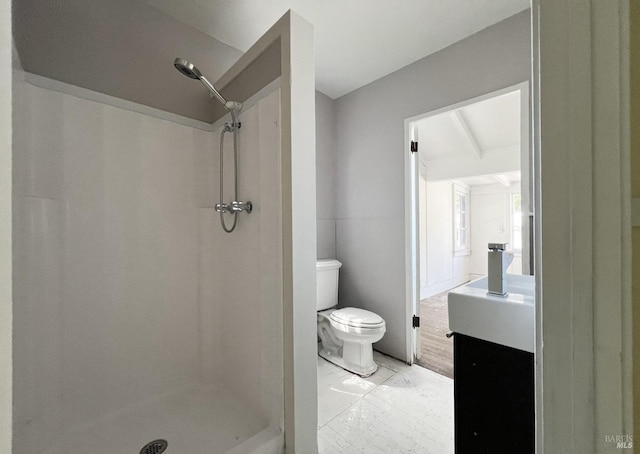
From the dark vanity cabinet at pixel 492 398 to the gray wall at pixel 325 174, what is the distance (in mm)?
1666

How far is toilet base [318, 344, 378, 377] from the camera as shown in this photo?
1.88 metres

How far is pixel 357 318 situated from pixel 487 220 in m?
4.39

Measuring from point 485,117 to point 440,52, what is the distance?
1226 millimetres

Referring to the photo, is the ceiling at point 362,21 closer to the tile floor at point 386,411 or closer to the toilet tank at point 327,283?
the toilet tank at point 327,283

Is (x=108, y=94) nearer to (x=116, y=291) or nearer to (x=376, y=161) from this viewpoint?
(x=116, y=291)

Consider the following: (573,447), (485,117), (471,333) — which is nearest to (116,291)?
(471,333)

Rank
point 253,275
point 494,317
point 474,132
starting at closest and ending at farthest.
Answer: point 494,317
point 253,275
point 474,132

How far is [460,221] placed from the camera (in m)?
4.83

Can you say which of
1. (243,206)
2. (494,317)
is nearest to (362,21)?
(243,206)

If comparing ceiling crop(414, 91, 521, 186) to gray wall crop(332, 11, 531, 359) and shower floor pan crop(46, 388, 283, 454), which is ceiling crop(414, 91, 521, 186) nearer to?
gray wall crop(332, 11, 531, 359)

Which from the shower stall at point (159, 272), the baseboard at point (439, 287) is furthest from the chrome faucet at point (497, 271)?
the baseboard at point (439, 287)

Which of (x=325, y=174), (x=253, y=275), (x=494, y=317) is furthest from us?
(x=325, y=174)

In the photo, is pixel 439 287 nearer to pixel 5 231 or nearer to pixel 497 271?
pixel 497 271

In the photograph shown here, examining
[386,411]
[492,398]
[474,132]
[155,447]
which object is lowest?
[386,411]
